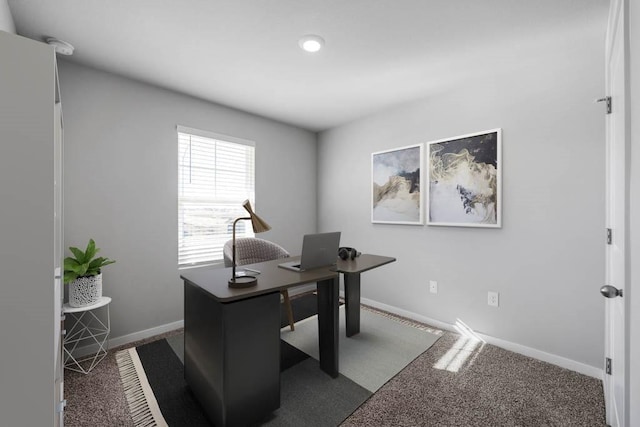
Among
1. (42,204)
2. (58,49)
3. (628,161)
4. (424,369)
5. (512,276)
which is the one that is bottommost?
(424,369)

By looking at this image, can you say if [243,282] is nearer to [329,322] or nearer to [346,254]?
[329,322]

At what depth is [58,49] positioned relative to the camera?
2.03 m

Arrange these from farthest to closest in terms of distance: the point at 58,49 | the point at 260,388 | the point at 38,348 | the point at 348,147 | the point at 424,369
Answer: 1. the point at 348,147
2. the point at 424,369
3. the point at 58,49
4. the point at 260,388
5. the point at 38,348

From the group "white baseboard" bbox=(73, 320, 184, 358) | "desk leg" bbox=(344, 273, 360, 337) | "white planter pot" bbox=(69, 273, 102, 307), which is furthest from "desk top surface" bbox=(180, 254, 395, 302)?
"white baseboard" bbox=(73, 320, 184, 358)

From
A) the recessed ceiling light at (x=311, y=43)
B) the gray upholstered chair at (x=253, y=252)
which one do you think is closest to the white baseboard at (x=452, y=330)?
the gray upholstered chair at (x=253, y=252)

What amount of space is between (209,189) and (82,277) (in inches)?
55.4

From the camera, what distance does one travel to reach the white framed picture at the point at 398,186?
10.1ft

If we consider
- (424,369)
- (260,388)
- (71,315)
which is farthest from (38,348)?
(424,369)

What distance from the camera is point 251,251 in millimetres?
2908

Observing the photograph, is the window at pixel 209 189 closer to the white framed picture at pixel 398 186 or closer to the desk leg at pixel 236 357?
the desk leg at pixel 236 357

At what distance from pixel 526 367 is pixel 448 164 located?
1.86m

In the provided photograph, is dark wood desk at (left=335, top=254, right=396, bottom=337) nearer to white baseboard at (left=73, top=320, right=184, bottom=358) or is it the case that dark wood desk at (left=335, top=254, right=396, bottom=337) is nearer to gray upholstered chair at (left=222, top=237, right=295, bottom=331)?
gray upholstered chair at (left=222, top=237, right=295, bottom=331)

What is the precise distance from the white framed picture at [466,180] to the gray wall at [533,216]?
8cm

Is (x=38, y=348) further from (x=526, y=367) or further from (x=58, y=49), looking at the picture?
(x=526, y=367)
